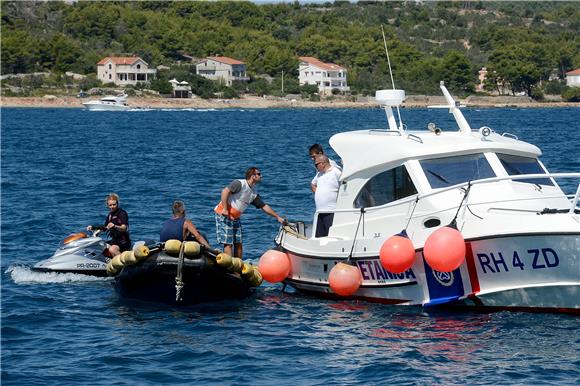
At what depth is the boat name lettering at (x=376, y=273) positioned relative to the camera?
16.4m

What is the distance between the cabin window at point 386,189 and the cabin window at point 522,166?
4.84 ft

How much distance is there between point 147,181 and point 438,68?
448 ft

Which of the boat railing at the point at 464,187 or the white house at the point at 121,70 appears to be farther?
the white house at the point at 121,70

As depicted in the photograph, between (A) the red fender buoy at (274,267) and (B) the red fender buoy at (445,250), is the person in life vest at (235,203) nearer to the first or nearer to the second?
(A) the red fender buoy at (274,267)

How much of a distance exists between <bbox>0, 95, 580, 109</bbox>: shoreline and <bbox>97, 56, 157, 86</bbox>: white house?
873 cm

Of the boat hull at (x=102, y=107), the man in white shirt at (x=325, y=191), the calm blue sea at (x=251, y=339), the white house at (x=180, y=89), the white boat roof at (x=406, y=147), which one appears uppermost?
the white house at (x=180, y=89)

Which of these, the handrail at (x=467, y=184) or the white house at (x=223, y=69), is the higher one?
the white house at (x=223, y=69)

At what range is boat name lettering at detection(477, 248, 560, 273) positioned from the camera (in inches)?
585

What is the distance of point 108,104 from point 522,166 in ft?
395

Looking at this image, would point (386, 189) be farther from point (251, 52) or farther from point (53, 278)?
point (251, 52)

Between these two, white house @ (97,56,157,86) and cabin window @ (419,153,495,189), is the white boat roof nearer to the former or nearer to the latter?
cabin window @ (419,153,495,189)

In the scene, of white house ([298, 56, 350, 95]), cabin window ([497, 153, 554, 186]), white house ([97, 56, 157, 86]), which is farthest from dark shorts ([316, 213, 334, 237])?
white house ([298, 56, 350, 95])

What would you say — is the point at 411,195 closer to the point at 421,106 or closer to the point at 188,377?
the point at 188,377

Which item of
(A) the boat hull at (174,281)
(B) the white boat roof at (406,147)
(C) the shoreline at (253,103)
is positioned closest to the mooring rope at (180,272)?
(A) the boat hull at (174,281)
